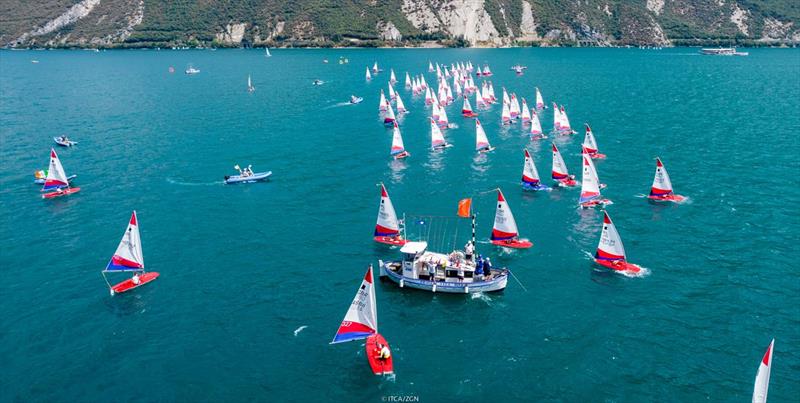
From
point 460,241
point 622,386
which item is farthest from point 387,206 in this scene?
point 622,386

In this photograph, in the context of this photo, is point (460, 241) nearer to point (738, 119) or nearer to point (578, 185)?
point (578, 185)

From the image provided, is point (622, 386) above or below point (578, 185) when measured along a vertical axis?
below

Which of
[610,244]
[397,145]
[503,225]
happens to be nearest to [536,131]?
[397,145]

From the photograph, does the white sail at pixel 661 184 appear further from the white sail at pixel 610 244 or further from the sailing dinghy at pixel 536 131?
the sailing dinghy at pixel 536 131

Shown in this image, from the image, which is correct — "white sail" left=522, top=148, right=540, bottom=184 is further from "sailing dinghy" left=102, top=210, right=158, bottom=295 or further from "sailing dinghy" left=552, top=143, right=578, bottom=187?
"sailing dinghy" left=102, top=210, right=158, bottom=295

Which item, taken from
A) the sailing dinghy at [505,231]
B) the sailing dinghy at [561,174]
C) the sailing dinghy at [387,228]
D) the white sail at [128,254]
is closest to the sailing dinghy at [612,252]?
the sailing dinghy at [505,231]

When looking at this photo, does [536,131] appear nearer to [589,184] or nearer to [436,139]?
[436,139]
